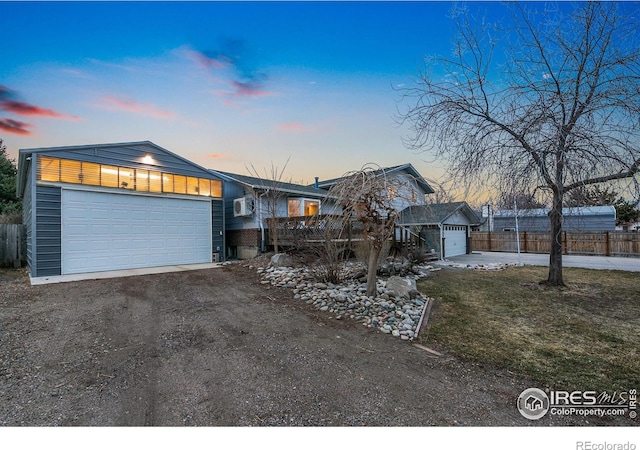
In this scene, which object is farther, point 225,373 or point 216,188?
point 216,188

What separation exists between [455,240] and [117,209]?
1623 cm

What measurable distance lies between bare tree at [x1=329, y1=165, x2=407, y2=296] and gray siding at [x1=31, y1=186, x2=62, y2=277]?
857 cm

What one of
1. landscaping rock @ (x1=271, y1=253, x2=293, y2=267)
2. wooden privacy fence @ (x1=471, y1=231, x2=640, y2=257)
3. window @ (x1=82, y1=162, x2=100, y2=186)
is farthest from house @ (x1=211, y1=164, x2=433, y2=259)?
wooden privacy fence @ (x1=471, y1=231, x2=640, y2=257)

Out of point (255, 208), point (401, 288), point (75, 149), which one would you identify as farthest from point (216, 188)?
point (401, 288)

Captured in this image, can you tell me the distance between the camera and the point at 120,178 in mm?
9719

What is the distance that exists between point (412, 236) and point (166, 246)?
10.0 m

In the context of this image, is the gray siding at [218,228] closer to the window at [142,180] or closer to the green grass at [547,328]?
the window at [142,180]

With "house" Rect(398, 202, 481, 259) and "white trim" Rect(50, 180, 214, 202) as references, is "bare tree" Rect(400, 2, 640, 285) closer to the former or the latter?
"house" Rect(398, 202, 481, 259)

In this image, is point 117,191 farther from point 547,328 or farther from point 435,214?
point 435,214

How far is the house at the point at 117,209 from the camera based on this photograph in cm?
836

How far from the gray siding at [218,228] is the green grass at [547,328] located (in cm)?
841

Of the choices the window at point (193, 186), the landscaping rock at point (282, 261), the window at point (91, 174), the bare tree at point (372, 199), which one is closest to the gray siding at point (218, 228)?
the window at point (193, 186)

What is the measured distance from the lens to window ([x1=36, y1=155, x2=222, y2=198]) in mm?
8492

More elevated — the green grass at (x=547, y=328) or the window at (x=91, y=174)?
the window at (x=91, y=174)
